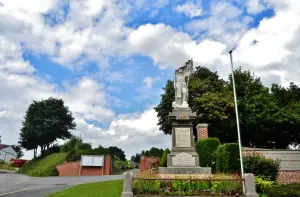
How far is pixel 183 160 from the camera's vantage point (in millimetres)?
15289

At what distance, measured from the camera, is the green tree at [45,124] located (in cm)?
4331

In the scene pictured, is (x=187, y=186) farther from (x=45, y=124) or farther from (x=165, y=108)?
(x=45, y=124)

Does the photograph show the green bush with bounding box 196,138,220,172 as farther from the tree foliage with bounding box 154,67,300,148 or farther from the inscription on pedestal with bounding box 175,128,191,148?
the tree foliage with bounding box 154,67,300,148

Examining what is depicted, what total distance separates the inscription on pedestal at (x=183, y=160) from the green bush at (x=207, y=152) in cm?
331

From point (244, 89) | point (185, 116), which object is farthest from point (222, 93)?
point (185, 116)

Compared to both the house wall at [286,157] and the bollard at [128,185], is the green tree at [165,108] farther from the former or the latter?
the bollard at [128,185]

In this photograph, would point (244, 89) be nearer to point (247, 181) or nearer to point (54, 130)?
point (247, 181)

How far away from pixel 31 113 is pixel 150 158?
2365cm

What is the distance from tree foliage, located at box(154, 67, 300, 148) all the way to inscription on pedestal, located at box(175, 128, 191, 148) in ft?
49.8

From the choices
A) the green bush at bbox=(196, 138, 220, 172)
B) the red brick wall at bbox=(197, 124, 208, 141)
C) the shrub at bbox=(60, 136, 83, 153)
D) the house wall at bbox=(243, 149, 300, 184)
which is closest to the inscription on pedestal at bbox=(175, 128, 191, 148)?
the green bush at bbox=(196, 138, 220, 172)

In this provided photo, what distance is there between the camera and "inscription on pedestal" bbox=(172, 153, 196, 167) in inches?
600

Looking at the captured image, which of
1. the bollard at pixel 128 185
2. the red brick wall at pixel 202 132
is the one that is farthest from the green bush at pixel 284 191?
the red brick wall at pixel 202 132

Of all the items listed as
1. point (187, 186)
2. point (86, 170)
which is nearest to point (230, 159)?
point (187, 186)

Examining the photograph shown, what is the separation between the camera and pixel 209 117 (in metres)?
30.8
